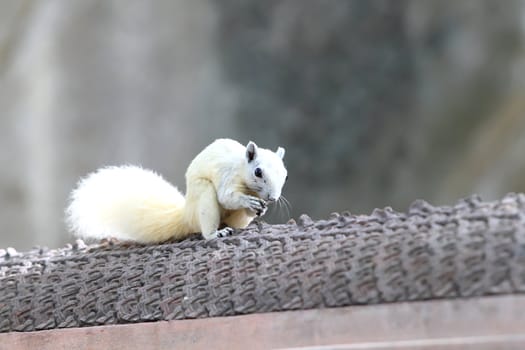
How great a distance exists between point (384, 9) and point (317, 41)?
42 cm

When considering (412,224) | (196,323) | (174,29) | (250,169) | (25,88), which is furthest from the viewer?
(174,29)

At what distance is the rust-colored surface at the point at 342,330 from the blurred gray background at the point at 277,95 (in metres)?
2.87

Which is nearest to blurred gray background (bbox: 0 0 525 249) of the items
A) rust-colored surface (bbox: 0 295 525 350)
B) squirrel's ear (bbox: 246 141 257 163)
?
squirrel's ear (bbox: 246 141 257 163)

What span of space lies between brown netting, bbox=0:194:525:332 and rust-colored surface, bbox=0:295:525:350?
2 cm

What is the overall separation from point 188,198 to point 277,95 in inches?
114

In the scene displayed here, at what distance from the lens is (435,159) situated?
16.1ft

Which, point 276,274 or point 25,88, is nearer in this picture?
point 276,274

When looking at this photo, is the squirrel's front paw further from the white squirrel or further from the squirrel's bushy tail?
the squirrel's bushy tail

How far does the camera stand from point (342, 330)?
1480 mm

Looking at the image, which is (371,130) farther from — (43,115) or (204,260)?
(204,260)

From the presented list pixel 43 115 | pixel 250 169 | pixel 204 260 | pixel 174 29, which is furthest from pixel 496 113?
pixel 204 260

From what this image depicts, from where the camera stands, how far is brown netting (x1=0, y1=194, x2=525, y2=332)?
142cm

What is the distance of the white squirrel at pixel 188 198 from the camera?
2.04 m

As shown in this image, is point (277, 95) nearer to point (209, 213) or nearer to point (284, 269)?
point (209, 213)
